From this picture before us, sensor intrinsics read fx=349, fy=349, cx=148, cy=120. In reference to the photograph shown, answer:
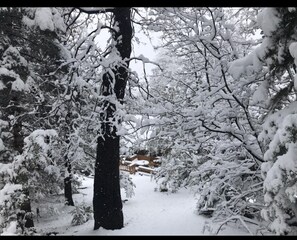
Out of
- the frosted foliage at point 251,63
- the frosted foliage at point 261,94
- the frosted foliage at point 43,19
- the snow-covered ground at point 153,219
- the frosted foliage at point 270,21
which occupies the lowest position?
the snow-covered ground at point 153,219

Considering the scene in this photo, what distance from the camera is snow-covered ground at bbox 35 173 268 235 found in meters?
8.56

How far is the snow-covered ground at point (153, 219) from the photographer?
8.56m

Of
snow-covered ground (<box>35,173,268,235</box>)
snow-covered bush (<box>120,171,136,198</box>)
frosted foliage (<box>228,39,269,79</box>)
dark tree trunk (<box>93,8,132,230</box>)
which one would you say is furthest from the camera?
snow-covered bush (<box>120,171,136,198</box>)

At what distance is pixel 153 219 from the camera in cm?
1040

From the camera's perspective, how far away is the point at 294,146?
15.9 feet

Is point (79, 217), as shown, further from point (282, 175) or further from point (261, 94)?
point (282, 175)

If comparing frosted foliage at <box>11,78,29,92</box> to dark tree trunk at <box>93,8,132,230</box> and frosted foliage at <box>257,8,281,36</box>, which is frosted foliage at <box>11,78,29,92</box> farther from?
frosted foliage at <box>257,8,281,36</box>

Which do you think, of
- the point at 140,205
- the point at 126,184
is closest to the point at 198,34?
the point at 140,205

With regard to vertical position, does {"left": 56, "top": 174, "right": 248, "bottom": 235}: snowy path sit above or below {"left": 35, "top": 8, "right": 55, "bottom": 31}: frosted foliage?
below

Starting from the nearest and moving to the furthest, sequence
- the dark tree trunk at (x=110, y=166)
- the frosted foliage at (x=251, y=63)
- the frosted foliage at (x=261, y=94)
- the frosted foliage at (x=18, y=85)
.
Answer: the frosted foliage at (x=251, y=63)
the frosted foliage at (x=261, y=94)
the frosted foliage at (x=18, y=85)
the dark tree trunk at (x=110, y=166)

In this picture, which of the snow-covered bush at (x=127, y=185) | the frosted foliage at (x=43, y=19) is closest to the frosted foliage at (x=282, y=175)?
the frosted foliage at (x=43, y=19)

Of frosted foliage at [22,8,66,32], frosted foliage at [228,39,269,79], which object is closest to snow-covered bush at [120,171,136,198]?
frosted foliage at [22,8,66,32]

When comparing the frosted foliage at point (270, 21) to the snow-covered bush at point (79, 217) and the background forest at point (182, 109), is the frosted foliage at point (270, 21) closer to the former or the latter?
the background forest at point (182, 109)
